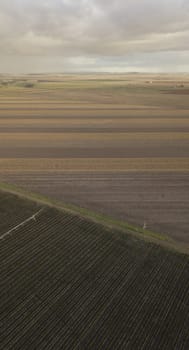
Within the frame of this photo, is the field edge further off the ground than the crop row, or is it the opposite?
the field edge

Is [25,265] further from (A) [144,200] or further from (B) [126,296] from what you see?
(A) [144,200]

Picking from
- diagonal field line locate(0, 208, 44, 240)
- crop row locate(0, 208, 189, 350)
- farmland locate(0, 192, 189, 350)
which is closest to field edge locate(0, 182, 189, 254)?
farmland locate(0, 192, 189, 350)

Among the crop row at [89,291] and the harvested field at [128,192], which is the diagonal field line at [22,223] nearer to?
the crop row at [89,291]

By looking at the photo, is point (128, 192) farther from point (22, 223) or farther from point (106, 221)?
point (22, 223)

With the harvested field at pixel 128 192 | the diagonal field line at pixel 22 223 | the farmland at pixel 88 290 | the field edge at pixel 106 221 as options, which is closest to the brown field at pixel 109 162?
the harvested field at pixel 128 192

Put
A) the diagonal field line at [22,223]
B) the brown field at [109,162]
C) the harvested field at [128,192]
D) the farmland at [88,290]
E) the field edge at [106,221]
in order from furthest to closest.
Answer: the brown field at [109,162], the harvested field at [128,192], the field edge at [106,221], the diagonal field line at [22,223], the farmland at [88,290]

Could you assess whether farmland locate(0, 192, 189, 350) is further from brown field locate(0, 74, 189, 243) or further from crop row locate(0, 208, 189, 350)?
brown field locate(0, 74, 189, 243)

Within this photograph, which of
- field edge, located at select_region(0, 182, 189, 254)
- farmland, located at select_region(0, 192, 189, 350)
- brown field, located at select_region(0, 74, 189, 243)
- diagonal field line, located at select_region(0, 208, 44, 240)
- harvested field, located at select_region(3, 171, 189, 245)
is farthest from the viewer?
brown field, located at select_region(0, 74, 189, 243)

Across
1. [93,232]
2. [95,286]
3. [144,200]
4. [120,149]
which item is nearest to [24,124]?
[120,149]
